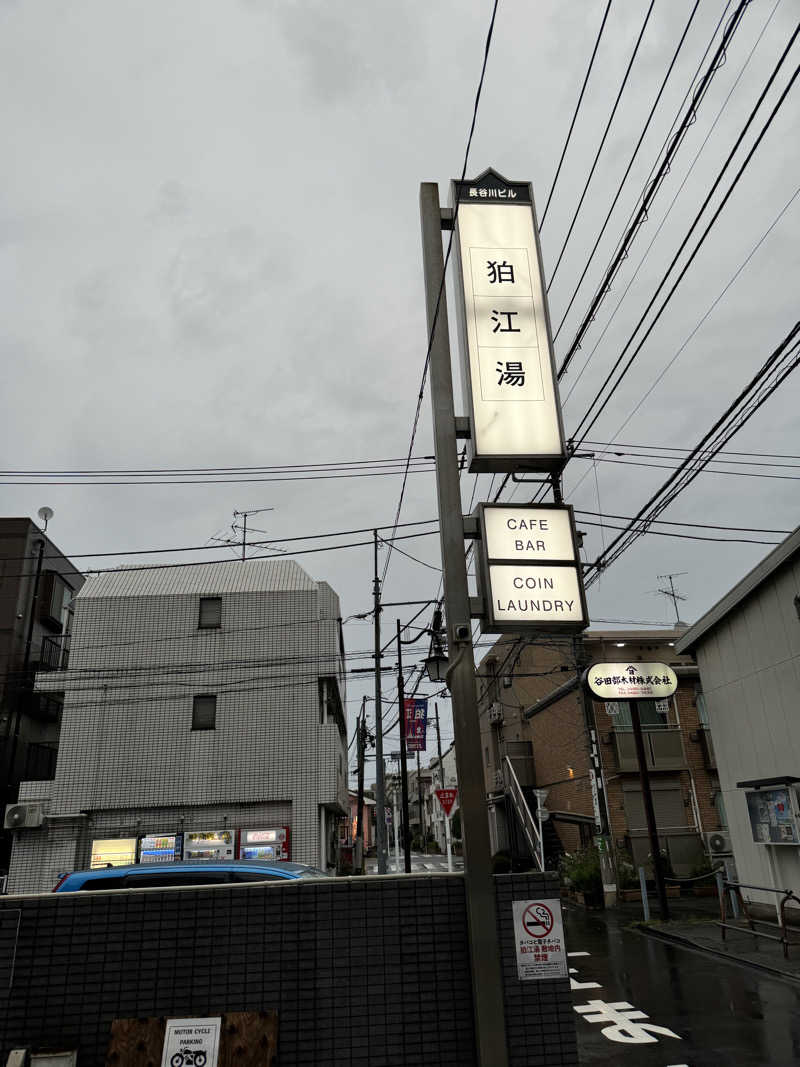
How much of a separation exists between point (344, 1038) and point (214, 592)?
73.1 ft

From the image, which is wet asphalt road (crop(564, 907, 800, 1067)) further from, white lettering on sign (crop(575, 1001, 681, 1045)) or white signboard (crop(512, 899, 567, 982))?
white signboard (crop(512, 899, 567, 982))

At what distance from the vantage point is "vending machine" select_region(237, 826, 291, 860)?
22953mm

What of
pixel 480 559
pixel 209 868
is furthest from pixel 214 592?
pixel 480 559

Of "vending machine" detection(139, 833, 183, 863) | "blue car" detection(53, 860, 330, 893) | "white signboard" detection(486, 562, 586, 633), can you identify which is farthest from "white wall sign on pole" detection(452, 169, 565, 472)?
"vending machine" detection(139, 833, 183, 863)

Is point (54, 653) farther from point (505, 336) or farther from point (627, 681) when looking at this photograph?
point (505, 336)

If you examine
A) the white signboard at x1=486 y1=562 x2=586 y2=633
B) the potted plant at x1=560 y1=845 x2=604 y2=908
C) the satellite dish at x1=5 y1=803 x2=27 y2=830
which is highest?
the white signboard at x1=486 y1=562 x2=586 y2=633

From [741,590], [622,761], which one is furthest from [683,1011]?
[622,761]

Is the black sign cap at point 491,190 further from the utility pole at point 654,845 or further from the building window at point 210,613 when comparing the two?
the building window at point 210,613

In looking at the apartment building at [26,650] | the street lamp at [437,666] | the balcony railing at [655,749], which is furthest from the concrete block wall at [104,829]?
the balcony railing at [655,749]

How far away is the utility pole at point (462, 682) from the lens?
550 centimetres

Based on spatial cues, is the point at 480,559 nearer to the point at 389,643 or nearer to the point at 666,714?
the point at 389,643

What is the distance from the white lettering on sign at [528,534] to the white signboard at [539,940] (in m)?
2.95

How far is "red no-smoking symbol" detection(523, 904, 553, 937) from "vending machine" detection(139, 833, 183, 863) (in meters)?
20.3

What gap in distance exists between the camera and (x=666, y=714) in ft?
Answer: 90.7
